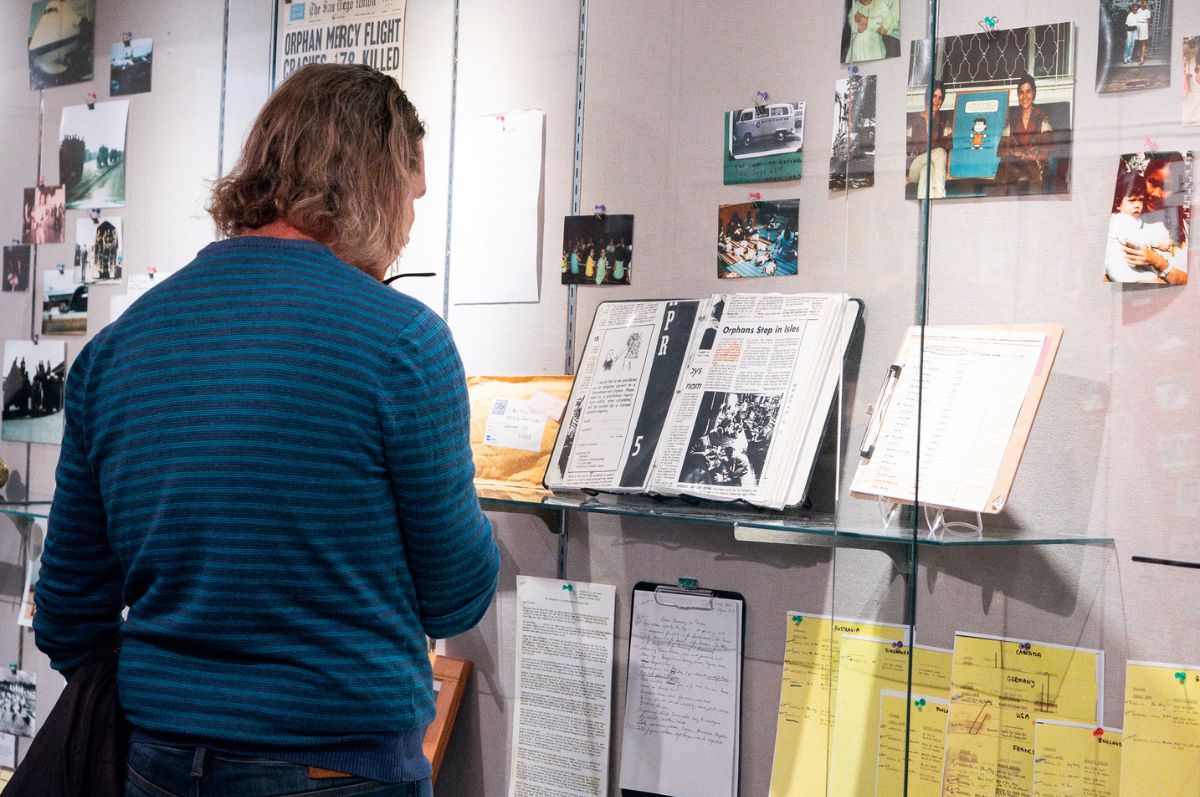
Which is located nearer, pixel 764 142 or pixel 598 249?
pixel 764 142

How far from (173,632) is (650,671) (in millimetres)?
1061

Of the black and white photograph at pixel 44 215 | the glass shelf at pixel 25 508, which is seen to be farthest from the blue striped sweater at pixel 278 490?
the black and white photograph at pixel 44 215

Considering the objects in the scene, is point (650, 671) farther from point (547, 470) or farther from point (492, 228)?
point (492, 228)

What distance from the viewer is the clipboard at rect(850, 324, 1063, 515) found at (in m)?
1.27

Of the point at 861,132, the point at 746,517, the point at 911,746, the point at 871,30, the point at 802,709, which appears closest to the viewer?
the point at 911,746

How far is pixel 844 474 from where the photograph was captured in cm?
137

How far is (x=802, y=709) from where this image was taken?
6.23ft

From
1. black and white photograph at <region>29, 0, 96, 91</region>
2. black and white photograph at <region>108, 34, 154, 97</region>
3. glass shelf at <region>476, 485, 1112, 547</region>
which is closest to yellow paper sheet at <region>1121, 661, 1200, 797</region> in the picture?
glass shelf at <region>476, 485, 1112, 547</region>

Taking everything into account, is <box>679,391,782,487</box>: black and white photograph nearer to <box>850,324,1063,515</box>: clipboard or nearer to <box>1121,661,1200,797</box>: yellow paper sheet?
<box>850,324,1063,515</box>: clipboard

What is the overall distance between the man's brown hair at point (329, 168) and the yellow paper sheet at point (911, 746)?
2.54ft

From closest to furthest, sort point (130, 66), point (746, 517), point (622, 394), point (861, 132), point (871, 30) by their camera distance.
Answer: point (861, 132) < point (871, 30) < point (746, 517) < point (622, 394) < point (130, 66)

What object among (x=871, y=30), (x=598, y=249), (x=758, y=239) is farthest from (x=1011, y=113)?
(x=598, y=249)

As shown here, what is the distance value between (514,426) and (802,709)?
28.0 inches

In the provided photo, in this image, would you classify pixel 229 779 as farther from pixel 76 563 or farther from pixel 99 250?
pixel 99 250
